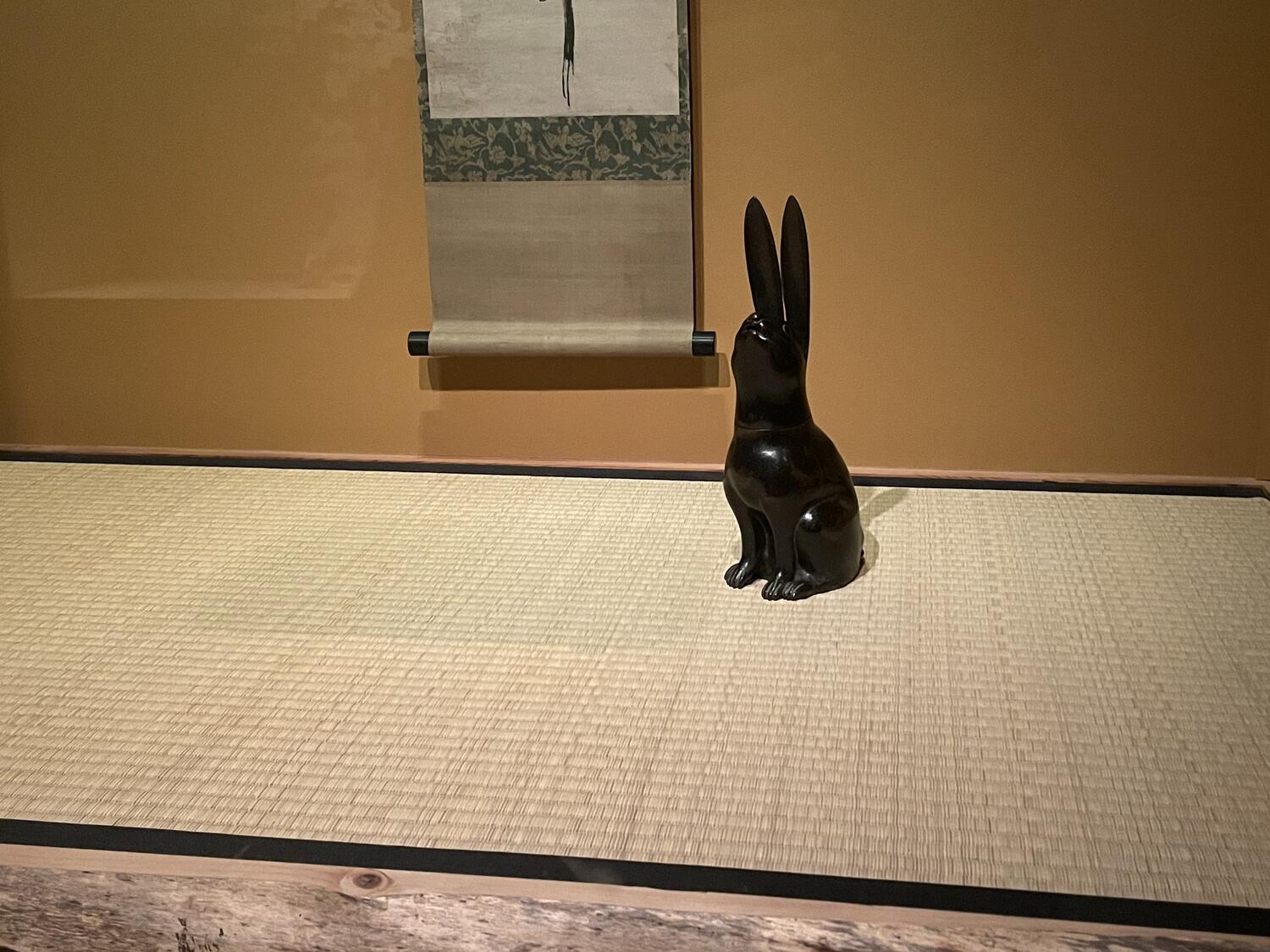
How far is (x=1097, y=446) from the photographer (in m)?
2.44

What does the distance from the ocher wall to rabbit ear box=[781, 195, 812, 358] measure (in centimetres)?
63

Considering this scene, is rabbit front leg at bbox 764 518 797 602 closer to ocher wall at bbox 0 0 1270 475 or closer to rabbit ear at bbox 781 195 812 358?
rabbit ear at bbox 781 195 812 358

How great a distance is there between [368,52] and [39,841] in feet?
5.55

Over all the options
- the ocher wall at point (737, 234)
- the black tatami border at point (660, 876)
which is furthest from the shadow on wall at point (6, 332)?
the black tatami border at point (660, 876)

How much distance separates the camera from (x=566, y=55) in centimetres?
233

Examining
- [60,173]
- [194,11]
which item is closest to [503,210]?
[194,11]

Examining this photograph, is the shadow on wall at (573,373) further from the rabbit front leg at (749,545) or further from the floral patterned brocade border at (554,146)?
the rabbit front leg at (749,545)

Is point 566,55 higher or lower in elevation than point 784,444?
higher

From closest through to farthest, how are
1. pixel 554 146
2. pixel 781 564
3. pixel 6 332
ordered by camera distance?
pixel 781 564 < pixel 554 146 < pixel 6 332

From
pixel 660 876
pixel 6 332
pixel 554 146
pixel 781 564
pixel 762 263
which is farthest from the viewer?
pixel 6 332

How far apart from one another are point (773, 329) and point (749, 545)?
35 cm

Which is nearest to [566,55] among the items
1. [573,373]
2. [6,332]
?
[573,373]

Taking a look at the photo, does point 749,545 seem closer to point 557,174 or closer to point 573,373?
point 573,373

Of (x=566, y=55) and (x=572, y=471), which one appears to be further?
(x=572, y=471)
